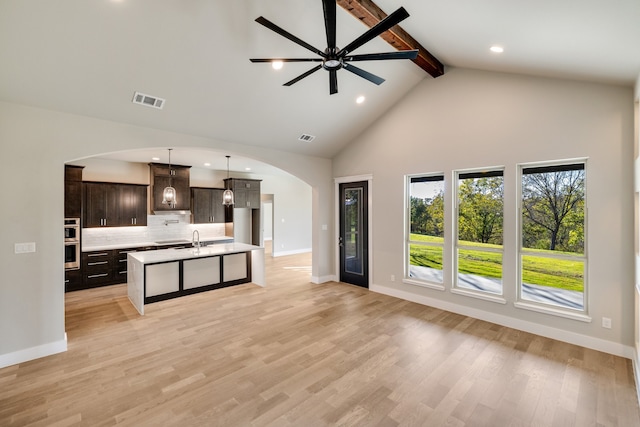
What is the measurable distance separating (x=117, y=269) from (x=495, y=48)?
8.04 m

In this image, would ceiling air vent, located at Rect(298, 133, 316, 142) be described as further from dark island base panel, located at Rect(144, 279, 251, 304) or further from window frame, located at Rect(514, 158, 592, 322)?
window frame, located at Rect(514, 158, 592, 322)

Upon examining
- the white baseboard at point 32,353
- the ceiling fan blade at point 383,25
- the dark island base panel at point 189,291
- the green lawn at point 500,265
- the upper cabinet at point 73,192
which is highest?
the ceiling fan blade at point 383,25

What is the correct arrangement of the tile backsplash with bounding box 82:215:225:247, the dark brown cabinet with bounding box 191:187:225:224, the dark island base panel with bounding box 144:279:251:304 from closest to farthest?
the dark island base panel with bounding box 144:279:251:304 → the tile backsplash with bounding box 82:215:225:247 → the dark brown cabinet with bounding box 191:187:225:224

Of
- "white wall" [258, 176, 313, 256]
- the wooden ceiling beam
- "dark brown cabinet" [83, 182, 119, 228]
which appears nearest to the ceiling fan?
the wooden ceiling beam

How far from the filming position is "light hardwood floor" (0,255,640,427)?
231cm

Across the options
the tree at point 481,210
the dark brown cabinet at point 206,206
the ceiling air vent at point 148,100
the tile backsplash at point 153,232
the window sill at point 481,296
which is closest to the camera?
the ceiling air vent at point 148,100

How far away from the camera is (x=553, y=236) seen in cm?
380

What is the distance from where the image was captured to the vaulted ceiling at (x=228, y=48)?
8.01 ft

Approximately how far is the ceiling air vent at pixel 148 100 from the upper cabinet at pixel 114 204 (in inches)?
157

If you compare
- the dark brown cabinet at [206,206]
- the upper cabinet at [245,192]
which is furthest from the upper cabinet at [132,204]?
the upper cabinet at [245,192]

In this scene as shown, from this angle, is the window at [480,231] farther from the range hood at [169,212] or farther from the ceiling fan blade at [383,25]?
the range hood at [169,212]

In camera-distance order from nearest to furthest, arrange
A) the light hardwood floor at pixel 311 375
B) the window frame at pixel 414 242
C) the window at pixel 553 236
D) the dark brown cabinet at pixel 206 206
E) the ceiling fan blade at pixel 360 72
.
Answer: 1. the light hardwood floor at pixel 311 375
2. the ceiling fan blade at pixel 360 72
3. the window at pixel 553 236
4. the window frame at pixel 414 242
5. the dark brown cabinet at pixel 206 206

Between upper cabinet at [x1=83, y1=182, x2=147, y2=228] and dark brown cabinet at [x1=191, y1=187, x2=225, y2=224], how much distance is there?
1276 millimetres

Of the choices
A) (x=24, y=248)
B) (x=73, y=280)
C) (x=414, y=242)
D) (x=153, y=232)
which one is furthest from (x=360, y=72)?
(x=153, y=232)
